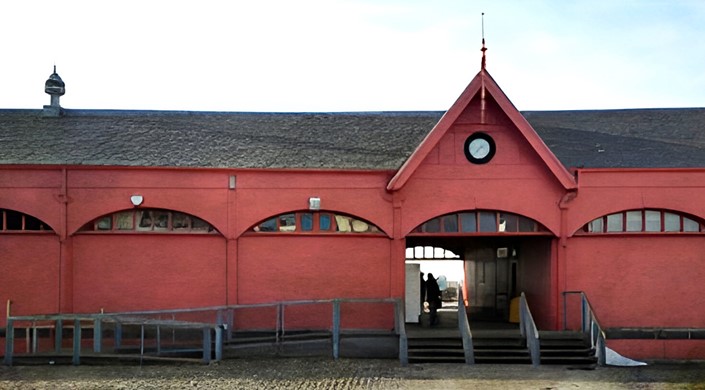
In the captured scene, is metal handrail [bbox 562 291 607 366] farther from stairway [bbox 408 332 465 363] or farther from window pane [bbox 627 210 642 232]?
stairway [bbox 408 332 465 363]

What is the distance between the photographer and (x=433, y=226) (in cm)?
2269

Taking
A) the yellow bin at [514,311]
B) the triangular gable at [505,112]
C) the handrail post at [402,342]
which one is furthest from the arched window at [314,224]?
the yellow bin at [514,311]

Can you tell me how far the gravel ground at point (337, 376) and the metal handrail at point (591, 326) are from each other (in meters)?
0.46

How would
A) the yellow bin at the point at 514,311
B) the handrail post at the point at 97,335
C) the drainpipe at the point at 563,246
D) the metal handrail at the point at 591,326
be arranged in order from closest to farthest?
the handrail post at the point at 97,335 < the metal handrail at the point at 591,326 < the drainpipe at the point at 563,246 < the yellow bin at the point at 514,311

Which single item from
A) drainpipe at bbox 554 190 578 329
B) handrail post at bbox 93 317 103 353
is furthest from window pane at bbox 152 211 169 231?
drainpipe at bbox 554 190 578 329

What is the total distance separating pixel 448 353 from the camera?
20578mm

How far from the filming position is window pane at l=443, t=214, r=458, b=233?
22.7 meters

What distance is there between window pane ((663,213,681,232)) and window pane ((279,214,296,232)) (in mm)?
9025

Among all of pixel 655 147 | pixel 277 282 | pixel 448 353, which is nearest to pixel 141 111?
pixel 277 282

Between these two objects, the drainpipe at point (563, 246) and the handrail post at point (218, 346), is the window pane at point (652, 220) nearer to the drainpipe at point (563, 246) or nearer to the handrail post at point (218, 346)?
the drainpipe at point (563, 246)

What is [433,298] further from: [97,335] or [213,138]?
[97,335]

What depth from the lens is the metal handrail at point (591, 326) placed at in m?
20.0

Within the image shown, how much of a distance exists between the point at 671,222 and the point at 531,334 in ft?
17.4

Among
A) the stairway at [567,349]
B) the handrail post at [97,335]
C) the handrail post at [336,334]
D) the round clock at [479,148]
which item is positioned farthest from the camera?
the round clock at [479,148]
